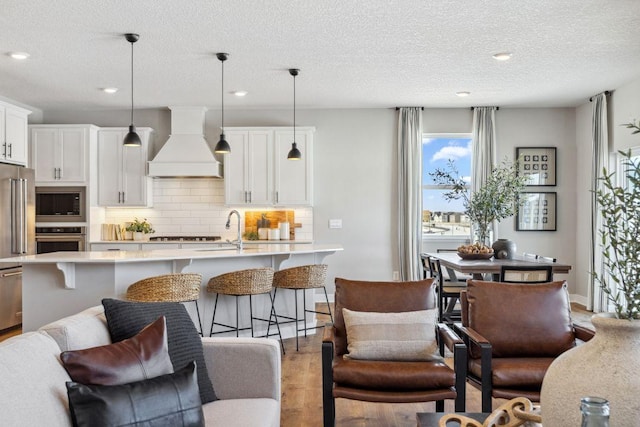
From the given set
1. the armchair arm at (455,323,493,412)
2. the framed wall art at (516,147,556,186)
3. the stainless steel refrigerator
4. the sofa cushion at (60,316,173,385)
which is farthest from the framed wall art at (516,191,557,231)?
the sofa cushion at (60,316,173,385)

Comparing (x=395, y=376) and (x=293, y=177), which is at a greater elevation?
(x=293, y=177)

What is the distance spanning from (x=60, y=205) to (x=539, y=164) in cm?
676

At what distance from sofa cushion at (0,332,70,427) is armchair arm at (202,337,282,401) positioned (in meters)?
0.84

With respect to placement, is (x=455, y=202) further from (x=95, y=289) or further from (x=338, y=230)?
(x=95, y=289)

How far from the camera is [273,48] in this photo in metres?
5.23

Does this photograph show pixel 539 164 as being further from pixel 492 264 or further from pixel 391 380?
pixel 391 380

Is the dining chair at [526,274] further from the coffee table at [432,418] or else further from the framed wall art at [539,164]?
the framed wall art at [539,164]

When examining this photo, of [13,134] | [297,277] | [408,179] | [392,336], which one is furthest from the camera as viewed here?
[408,179]

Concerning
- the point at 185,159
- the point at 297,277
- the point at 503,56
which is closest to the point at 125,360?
the point at 297,277

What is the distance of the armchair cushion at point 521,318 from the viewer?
3.23m

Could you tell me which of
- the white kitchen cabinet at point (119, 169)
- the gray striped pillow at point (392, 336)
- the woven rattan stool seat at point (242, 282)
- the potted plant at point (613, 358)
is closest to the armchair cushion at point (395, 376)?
the gray striped pillow at point (392, 336)

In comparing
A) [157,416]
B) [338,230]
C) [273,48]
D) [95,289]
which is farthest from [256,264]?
[157,416]

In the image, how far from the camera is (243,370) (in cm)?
262

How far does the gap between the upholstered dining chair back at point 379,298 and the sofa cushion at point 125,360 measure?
137 centimetres
